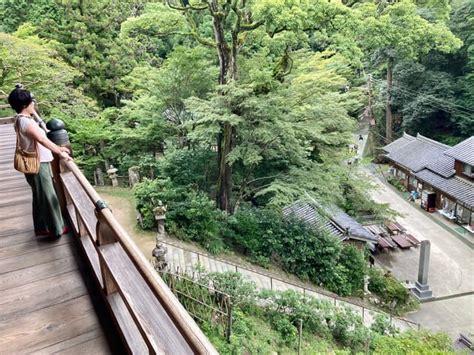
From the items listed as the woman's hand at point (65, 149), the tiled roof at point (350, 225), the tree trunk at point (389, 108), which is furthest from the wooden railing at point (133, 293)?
the tree trunk at point (389, 108)

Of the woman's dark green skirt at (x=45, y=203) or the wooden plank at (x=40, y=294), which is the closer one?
the wooden plank at (x=40, y=294)

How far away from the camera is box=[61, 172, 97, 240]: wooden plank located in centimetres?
284

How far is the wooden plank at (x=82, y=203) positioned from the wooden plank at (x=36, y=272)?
19.2 inches

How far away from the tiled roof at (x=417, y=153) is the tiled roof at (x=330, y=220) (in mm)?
8736

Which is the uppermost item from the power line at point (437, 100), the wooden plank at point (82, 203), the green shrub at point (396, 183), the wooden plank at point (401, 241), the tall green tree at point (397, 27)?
the tall green tree at point (397, 27)

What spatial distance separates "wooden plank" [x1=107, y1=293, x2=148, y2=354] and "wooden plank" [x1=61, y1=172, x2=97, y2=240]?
18.3 inches

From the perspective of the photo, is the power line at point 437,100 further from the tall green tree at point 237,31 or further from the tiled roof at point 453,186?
the tall green tree at point 237,31

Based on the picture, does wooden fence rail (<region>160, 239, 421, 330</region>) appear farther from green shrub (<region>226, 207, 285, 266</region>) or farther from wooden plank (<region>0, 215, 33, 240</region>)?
wooden plank (<region>0, 215, 33, 240</region>)

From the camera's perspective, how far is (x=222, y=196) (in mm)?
13570

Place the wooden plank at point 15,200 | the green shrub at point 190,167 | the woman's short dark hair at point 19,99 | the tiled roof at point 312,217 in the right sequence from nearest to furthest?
the woman's short dark hair at point 19,99 < the wooden plank at point 15,200 < the tiled roof at point 312,217 < the green shrub at point 190,167

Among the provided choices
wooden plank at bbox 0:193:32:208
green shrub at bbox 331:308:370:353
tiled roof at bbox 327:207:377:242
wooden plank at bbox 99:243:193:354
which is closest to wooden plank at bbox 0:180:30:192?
wooden plank at bbox 0:193:32:208

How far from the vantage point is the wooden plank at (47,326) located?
2336mm

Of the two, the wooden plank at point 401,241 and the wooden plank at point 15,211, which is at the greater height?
the wooden plank at point 15,211

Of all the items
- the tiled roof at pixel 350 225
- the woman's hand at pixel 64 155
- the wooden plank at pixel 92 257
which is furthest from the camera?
the tiled roof at pixel 350 225
